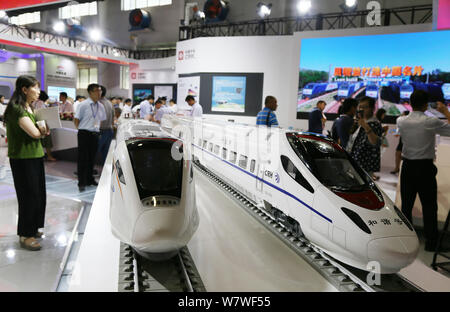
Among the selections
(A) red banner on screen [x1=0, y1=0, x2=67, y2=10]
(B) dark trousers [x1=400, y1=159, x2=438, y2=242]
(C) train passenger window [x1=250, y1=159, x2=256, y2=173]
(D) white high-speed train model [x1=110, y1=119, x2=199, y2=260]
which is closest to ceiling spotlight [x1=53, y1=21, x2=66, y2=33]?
(A) red banner on screen [x1=0, y1=0, x2=67, y2=10]

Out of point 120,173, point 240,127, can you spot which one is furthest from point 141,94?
point 120,173

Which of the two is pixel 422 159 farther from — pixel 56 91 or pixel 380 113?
pixel 56 91

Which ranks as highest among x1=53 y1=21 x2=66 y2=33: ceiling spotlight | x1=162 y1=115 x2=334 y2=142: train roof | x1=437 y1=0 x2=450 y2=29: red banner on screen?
x1=53 y1=21 x2=66 y2=33: ceiling spotlight

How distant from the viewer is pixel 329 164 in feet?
11.5

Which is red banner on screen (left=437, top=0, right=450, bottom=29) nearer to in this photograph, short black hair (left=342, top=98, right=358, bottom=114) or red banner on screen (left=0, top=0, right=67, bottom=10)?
short black hair (left=342, top=98, right=358, bottom=114)

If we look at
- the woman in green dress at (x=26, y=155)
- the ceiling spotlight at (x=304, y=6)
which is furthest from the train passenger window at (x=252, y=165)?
the ceiling spotlight at (x=304, y=6)

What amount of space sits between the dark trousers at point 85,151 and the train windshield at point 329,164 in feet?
13.5

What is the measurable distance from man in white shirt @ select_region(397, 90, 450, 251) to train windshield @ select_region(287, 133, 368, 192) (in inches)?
43.4

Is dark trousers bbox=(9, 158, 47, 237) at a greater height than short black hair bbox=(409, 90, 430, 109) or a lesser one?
lesser

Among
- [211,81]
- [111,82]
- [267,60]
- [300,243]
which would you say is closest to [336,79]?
[267,60]

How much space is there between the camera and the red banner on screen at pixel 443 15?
795 centimetres

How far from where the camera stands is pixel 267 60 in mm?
10883

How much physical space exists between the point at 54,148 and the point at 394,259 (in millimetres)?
9170

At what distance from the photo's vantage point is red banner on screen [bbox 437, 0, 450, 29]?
26.1ft
